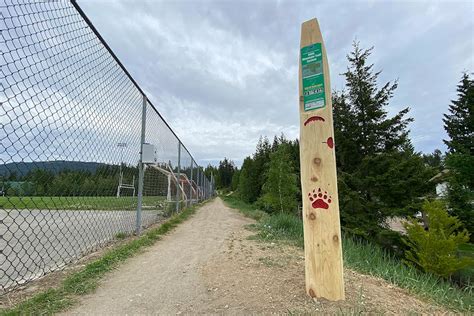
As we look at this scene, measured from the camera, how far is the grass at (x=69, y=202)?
2.37 m

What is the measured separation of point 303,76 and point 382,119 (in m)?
12.0

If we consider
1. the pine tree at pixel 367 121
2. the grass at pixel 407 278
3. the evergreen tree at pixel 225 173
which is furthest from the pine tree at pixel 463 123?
the evergreen tree at pixel 225 173

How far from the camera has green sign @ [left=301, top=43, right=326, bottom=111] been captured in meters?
2.39

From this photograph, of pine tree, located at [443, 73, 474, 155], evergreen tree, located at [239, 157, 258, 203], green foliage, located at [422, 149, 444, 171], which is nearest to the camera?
green foliage, located at [422, 149, 444, 171]

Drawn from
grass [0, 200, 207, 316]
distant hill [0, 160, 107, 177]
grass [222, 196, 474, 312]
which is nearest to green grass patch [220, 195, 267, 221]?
grass [222, 196, 474, 312]

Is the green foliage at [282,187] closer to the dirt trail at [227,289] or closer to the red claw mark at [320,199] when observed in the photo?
the dirt trail at [227,289]

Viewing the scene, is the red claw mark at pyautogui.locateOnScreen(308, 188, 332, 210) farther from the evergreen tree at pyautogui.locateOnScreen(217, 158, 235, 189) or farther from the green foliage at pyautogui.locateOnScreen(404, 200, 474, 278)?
the evergreen tree at pyautogui.locateOnScreen(217, 158, 235, 189)

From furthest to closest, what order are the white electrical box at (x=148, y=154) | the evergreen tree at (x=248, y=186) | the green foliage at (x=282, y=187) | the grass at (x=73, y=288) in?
1. the evergreen tree at (x=248, y=186)
2. the green foliage at (x=282, y=187)
3. the white electrical box at (x=148, y=154)
4. the grass at (x=73, y=288)

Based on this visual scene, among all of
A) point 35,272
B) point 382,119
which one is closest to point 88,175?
point 35,272

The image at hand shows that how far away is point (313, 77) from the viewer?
8.02ft

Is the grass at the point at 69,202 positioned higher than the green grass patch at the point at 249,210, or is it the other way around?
the grass at the point at 69,202

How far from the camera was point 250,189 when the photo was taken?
2444 cm

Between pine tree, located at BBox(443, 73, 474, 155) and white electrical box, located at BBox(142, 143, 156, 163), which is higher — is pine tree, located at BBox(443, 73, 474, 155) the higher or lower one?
the higher one

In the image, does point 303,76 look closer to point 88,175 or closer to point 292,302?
point 292,302
